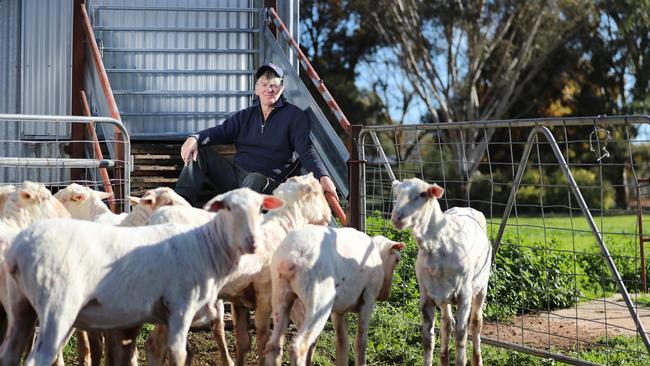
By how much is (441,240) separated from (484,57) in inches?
1062

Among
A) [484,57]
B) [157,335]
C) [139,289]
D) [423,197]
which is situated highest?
[484,57]

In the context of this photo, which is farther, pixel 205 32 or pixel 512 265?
pixel 205 32

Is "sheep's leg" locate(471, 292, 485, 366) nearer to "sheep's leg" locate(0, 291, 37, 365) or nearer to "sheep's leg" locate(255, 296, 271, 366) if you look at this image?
"sheep's leg" locate(255, 296, 271, 366)

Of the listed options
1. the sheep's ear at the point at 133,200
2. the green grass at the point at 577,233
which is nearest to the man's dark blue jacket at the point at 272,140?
the sheep's ear at the point at 133,200

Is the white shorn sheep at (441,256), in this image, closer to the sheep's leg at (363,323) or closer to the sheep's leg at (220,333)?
the sheep's leg at (363,323)

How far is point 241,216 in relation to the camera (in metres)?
6.21

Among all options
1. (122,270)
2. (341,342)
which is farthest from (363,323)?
(122,270)

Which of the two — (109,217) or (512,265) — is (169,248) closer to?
(109,217)

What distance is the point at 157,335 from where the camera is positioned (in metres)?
7.20

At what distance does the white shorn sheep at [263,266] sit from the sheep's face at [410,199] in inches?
36.0

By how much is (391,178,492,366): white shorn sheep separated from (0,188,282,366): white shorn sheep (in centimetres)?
106

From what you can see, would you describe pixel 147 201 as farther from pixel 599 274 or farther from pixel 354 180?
pixel 599 274

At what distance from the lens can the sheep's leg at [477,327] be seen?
26.7 ft

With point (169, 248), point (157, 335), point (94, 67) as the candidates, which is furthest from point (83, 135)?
point (169, 248)
